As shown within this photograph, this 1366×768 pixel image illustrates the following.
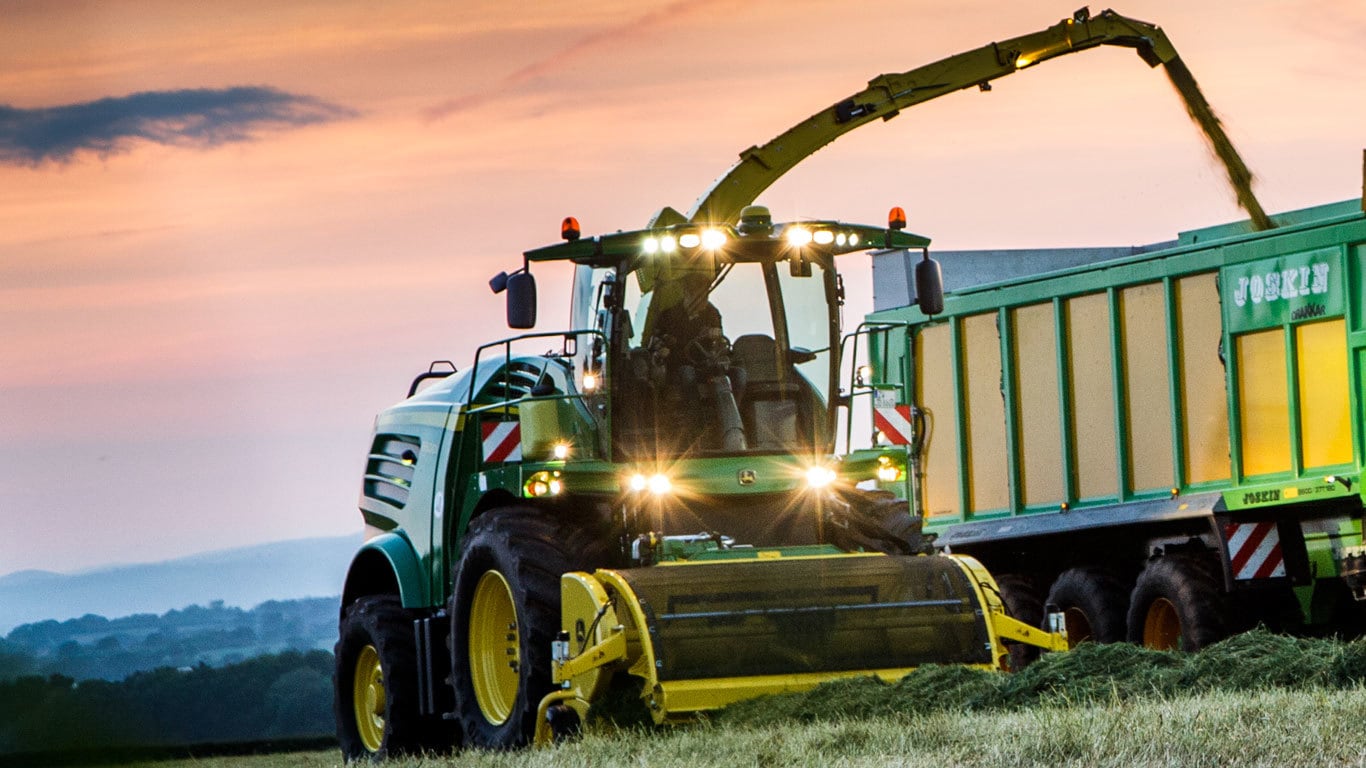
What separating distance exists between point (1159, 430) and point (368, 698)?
5.77 meters

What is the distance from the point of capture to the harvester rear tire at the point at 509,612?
1129cm

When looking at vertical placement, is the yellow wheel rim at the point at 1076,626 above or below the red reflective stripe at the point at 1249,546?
below

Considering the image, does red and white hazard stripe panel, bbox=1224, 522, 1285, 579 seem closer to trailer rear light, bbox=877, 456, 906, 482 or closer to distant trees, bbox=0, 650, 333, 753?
trailer rear light, bbox=877, 456, 906, 482

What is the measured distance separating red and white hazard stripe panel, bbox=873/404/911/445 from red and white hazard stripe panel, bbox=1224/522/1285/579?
333 centimetres

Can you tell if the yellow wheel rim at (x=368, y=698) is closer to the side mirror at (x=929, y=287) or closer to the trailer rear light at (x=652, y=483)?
the trailer rear light at (x=652, y=483)

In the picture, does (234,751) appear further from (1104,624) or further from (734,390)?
(734,390)

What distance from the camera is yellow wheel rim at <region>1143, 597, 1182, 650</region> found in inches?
603

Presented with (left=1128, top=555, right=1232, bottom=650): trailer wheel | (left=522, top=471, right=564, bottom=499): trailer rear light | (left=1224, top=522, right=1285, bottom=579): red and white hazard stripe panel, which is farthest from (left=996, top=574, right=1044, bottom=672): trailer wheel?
(left=522, top=471, right=564, bottom=499): trailer rear light

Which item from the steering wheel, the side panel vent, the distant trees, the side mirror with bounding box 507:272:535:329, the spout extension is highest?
the spout extension

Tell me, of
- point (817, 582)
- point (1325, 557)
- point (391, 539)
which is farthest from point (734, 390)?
point (1325, 557)

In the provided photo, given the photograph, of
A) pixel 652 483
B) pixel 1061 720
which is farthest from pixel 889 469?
pixel 1061 720

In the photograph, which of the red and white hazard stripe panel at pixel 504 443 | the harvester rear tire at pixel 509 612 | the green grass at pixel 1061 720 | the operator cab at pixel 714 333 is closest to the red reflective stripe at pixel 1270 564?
the green grass at pixel 1061 720

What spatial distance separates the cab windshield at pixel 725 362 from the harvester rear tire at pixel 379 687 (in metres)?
2.45

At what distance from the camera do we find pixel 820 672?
11.0 metres
